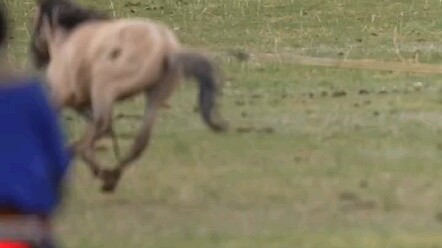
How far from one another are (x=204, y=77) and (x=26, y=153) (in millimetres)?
4638

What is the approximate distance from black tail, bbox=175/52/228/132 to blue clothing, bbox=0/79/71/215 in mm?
4402

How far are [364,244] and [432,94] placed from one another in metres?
6.30

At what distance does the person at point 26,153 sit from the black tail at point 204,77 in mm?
4403

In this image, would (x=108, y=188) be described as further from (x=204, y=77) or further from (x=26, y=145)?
(x=26, y=145)

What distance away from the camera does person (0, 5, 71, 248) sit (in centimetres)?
445

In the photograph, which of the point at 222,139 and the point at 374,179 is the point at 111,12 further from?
the point at 374,179

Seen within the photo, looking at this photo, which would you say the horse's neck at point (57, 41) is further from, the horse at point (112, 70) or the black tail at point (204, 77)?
the black tail at point (204, 77)

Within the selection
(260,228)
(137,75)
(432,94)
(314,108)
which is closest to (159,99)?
(137,75)

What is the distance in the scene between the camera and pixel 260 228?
8.02m

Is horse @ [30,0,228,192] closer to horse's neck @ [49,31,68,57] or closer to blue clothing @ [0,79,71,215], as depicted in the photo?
horse's neck @ [49,31,68,57]

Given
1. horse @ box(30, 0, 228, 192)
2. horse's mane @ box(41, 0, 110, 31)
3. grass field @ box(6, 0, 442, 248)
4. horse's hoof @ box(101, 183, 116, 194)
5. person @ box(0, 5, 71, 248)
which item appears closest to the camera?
person @ box(0, 5, 71, 248)

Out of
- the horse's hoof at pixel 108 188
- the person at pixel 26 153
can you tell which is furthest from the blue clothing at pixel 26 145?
the horse's hoof at pixel 108 188

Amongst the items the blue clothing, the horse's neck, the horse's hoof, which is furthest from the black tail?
the blue clothing

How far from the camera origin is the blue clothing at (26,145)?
446 cm
